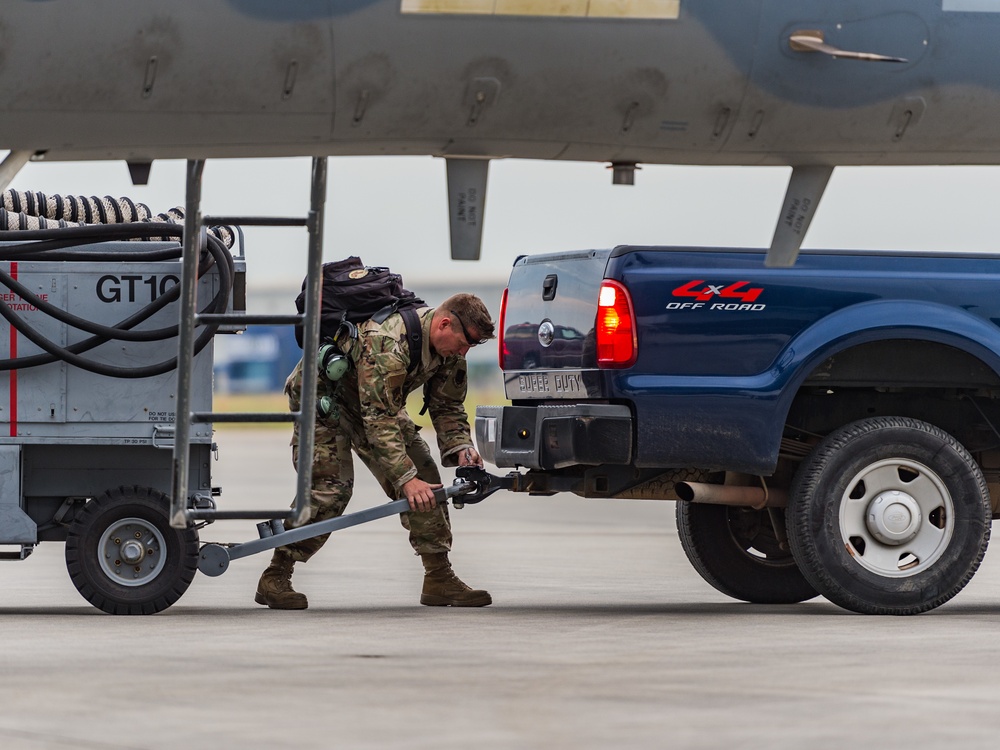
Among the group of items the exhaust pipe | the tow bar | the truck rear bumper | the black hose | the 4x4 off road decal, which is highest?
the 4x4 off road decal

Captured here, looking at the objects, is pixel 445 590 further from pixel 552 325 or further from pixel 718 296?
pixel 718 296

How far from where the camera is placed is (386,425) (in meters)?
8.15

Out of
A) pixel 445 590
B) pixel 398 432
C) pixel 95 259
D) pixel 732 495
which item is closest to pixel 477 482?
pixel 398 432

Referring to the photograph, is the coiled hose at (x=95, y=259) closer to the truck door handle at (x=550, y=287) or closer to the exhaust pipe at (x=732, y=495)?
the truck door handle at (x=550, y=287)

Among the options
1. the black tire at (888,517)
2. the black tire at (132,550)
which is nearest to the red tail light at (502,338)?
the black tire at (888,517)

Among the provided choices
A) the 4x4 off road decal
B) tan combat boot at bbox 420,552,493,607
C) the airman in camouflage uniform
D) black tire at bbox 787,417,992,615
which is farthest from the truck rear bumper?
black tire at bbox 787,417,992,615

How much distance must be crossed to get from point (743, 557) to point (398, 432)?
1987 mm

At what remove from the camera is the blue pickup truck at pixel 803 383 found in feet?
25.2

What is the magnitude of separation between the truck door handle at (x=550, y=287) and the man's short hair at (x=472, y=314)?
304 mm

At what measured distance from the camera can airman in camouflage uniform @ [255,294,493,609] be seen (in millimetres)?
8125

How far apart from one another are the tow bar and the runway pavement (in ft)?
0.90

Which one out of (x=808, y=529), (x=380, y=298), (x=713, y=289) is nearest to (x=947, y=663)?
(x=808, y=529)

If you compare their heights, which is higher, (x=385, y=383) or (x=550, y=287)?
(x=550, y=287)

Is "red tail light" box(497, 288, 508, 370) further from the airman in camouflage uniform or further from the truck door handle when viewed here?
the truck door handle
